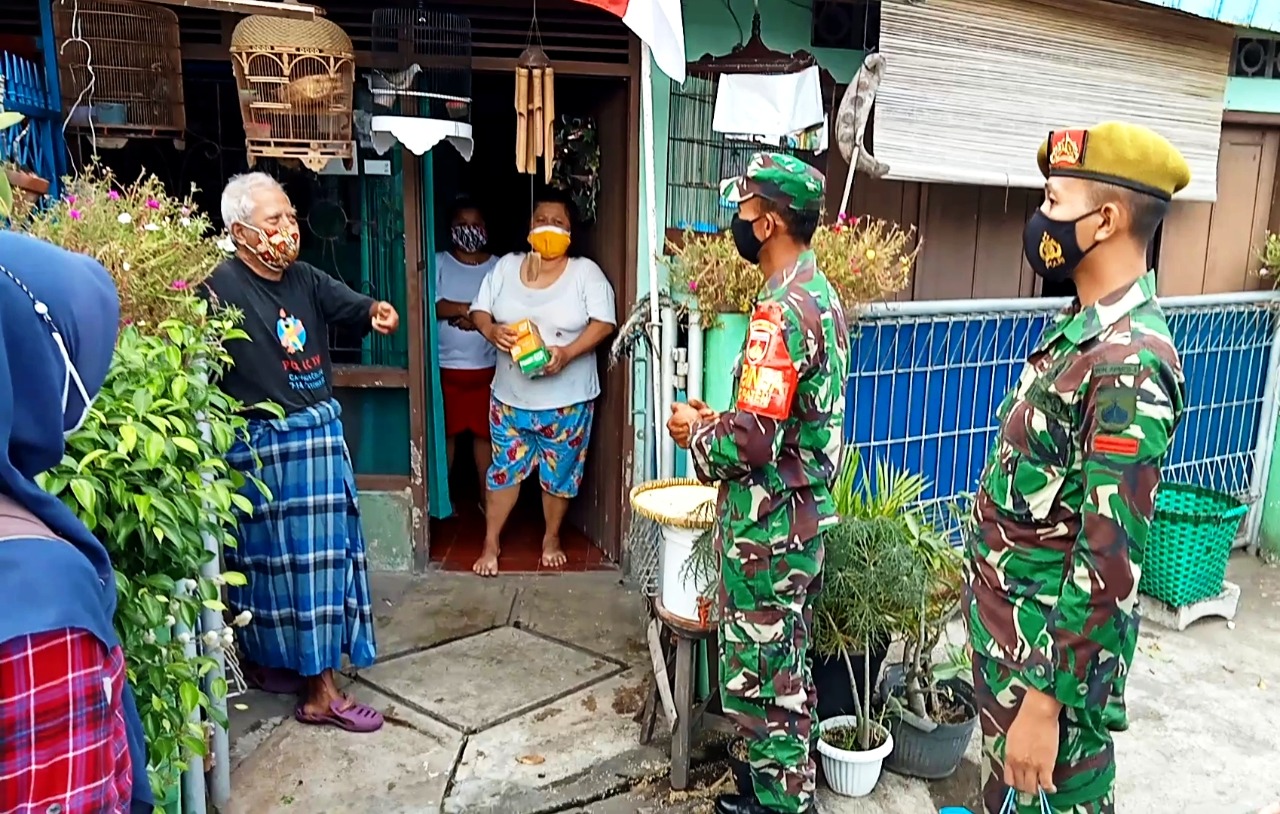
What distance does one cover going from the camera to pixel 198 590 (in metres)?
2.38

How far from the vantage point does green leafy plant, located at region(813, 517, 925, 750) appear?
2.92 meters

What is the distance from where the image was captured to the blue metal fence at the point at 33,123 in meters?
3.52

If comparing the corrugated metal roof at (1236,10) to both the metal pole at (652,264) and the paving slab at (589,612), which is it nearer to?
the metal pole at (652,264)

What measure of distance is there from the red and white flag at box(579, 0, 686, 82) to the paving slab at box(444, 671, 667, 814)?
7.52 feet

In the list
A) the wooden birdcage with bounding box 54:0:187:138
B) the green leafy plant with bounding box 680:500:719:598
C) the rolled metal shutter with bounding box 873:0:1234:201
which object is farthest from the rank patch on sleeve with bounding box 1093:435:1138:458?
the wooden birdcage with bounding box 54:0:187:138

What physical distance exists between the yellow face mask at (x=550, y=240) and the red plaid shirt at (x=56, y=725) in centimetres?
371

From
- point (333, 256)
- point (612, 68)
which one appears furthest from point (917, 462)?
point (333, 256)

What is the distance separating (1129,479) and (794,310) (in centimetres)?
100

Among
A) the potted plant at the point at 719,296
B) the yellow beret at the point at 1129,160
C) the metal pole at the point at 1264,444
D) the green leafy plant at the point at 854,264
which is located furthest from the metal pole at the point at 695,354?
the metal pole at the point at 1264,444

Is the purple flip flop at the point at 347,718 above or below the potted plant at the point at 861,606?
below

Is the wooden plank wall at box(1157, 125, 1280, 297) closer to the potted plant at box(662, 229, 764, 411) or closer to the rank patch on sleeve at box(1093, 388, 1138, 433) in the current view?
the potted plant at box(662, 229, 764, 411)

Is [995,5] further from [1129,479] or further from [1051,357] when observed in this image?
[1129,479]

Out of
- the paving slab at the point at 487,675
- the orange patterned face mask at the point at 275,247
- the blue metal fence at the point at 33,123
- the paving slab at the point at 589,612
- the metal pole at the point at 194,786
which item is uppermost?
the blue metal fence at the point at 33,123

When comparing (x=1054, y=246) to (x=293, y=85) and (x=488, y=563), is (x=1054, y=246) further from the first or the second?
(x=488, y=563)
